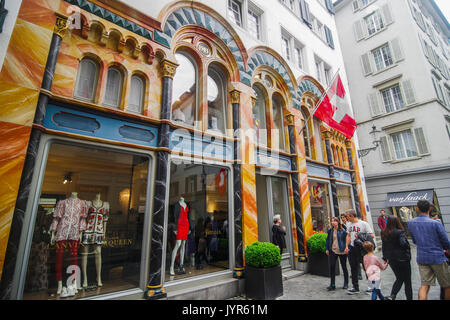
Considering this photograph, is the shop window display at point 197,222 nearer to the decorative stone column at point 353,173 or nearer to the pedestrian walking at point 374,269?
the pedestrian walking at point 374,269

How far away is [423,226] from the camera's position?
4.20m

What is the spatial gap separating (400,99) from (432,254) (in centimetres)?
1655

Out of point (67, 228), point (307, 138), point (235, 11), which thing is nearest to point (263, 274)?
point (67, 228)

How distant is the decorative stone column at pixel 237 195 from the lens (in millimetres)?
6312

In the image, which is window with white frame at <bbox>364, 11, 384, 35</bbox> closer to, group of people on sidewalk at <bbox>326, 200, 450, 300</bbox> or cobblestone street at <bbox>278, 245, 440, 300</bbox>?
cobblestone street at <bbox>278, 245, 440, 300</bbox>

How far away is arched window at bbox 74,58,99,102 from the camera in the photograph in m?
5.12

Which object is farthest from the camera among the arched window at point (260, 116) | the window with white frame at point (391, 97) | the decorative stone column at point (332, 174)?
the window with white frame at point (391, 97)

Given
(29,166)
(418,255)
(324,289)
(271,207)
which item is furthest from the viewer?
(271,207)

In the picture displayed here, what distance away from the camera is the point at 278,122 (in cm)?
990

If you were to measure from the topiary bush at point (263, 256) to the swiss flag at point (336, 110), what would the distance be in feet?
17.9

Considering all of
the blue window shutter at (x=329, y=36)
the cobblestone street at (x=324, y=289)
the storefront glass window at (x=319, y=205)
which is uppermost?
the blue window shutter at (x=329, y=36)

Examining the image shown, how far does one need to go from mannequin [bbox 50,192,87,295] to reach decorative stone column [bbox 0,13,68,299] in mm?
813

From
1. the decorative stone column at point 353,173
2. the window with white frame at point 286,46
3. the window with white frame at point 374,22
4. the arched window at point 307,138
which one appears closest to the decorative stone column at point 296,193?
the arched window at point 307,138

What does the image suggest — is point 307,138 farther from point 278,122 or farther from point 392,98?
point 392,98
